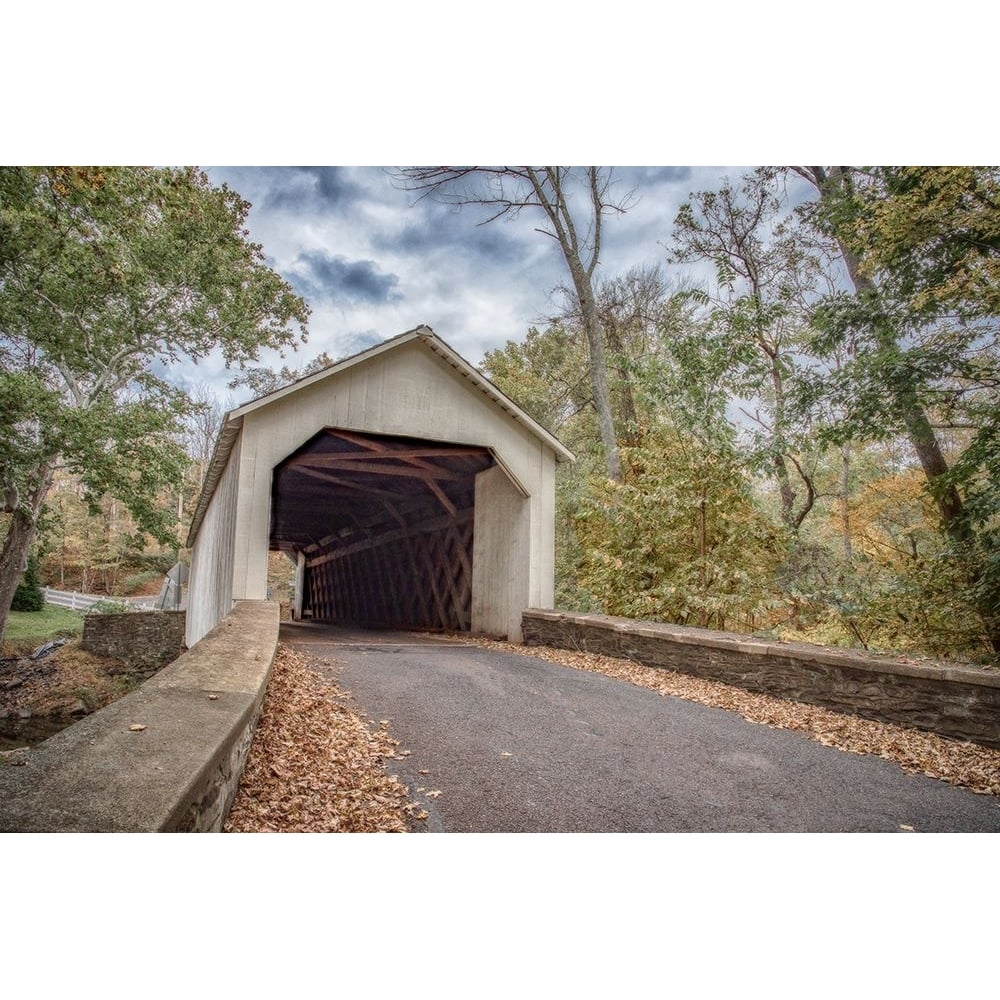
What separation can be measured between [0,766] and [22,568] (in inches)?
136

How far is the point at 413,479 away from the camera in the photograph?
9625 mm

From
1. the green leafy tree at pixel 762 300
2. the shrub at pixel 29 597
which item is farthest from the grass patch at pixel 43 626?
the green leafy tree at pixel 762 300

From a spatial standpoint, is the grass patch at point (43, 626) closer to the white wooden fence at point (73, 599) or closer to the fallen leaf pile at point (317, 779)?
the white wooden fence at point (73, 599)

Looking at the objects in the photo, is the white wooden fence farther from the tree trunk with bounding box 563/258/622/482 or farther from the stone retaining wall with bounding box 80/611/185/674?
the tree trunk with bounding box 563/258/622/482

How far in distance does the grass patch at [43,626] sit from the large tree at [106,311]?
749 cm

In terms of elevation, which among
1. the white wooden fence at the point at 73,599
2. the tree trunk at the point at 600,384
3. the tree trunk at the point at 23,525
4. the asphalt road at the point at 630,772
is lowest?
the white wooden fence at the point at 73,599

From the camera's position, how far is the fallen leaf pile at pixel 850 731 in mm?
2828

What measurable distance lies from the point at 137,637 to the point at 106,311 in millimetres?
10016

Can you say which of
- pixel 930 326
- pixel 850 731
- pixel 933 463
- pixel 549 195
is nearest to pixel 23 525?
pixel 549 195

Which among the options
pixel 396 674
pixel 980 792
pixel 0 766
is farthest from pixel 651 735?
pixel 0 766

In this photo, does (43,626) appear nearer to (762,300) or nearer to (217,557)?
(217,557)

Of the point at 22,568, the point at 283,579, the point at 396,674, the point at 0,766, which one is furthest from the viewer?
the point at 283,579

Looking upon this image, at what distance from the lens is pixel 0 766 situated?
62.1 inches

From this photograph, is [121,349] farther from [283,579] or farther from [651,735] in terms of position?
[283,579]
